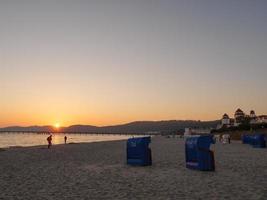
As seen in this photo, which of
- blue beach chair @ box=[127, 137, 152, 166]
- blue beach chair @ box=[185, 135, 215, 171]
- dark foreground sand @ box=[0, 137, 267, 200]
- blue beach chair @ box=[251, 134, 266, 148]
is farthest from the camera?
blue beach chair @ box=[251, 134, 266, 148]

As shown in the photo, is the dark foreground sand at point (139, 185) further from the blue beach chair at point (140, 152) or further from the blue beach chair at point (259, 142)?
the blue beach chair at point (259, 142)

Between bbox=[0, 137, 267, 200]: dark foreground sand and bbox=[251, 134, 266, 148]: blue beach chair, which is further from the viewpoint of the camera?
bbox=[251, 134, 266, 148]: blue beach chair

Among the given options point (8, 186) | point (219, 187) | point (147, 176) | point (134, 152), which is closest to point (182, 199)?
point (219, 187)

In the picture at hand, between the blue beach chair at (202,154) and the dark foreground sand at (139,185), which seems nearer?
the dark foreground sand at (139,185)

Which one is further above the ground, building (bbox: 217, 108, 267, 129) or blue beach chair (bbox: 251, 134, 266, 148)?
building (bbox: 217, 108, 267, 129)

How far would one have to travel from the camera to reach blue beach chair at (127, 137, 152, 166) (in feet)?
63.8

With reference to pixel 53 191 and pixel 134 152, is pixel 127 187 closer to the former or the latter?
pixel 53 191

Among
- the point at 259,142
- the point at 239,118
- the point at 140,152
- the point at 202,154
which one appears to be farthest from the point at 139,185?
the point at 239,118

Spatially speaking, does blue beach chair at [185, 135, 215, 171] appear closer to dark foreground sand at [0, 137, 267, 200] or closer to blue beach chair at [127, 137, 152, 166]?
dark foreground sand at [0, 137, 267, 200]

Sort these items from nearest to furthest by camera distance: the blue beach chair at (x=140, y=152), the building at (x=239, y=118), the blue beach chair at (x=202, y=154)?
1. the blue beach chair at (x=202, y=154)
2. the blue beach chair at (x=140, y=152)
3. the building at (x=239, y=118)

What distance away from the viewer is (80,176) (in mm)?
15602

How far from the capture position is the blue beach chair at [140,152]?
19453 mm

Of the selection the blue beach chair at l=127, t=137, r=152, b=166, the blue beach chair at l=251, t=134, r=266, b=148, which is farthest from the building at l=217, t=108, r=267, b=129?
the blue beach chair at l=127, t=137, r=152, b=166

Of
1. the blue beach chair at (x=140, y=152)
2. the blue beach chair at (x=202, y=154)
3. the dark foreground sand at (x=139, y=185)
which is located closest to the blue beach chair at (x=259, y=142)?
the blue beach chair at (x=140, y=152)
